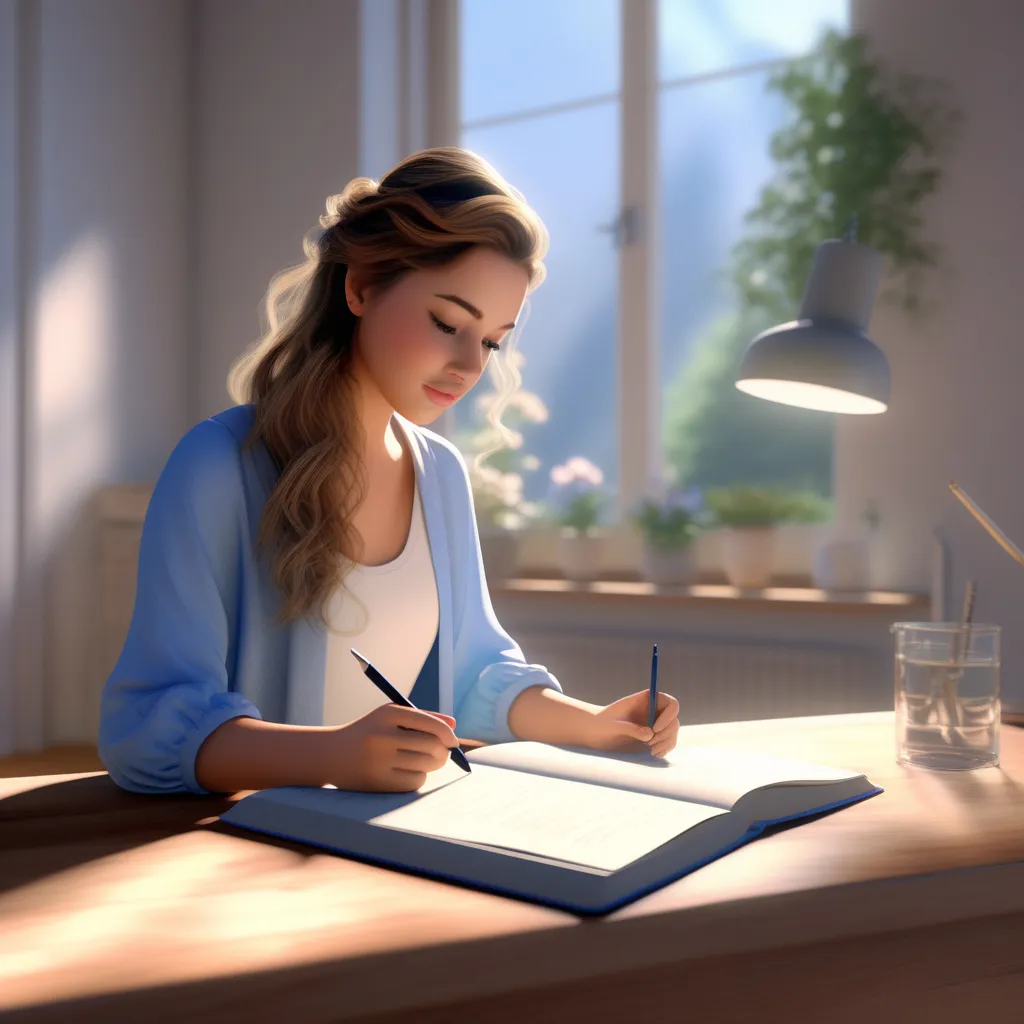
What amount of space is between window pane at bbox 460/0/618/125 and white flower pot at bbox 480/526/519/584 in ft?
4.95

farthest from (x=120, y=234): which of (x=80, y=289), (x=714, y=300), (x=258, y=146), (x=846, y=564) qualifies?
(x=846, y=564)

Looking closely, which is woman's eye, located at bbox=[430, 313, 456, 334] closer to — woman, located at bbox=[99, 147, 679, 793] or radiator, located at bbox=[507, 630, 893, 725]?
woman, located at bbox=[99, 147, 679, 793]

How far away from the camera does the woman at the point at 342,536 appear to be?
1.06 m

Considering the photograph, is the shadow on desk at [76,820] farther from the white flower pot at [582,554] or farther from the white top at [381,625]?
the white flower pot at [582,554]

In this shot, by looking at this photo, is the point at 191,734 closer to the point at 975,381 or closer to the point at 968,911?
the point at 968,911

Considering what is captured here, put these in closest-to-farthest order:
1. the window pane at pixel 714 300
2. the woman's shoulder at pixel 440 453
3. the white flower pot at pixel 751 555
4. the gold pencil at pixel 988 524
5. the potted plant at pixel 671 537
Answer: the gold pencil at pixel 988 524, the woman's shoulder at pixel 440 453, the white flower pot at pixel 751 555, the potted plant at pixel 671 537, the window pane at pixel 714 300

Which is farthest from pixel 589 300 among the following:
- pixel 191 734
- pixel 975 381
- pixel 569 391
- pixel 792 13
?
pixel 191 734

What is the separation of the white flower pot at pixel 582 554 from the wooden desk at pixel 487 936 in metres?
2.57

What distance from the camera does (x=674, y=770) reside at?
958mm

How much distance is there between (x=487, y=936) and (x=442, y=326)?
0.75 metres

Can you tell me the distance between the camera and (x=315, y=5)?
405 cm

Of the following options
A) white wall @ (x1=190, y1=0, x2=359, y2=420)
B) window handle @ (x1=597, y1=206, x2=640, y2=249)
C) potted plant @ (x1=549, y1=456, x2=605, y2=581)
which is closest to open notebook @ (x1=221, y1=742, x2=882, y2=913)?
potted plant @ (x1=549, y1=456, x2=605, y2=581)

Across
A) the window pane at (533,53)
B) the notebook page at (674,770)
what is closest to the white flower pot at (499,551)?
the window pane at (533,53)

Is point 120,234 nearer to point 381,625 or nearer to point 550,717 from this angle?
point 381,625
